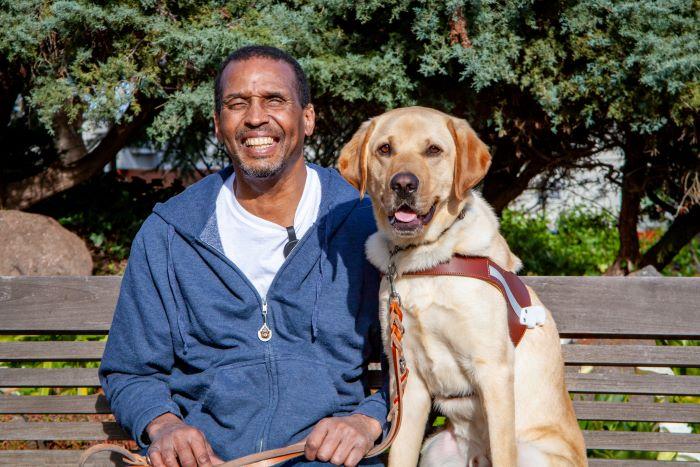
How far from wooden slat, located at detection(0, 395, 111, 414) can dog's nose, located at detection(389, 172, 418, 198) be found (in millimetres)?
1637

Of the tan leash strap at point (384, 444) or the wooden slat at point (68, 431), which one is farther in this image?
the wooden slat at point (68, 431)

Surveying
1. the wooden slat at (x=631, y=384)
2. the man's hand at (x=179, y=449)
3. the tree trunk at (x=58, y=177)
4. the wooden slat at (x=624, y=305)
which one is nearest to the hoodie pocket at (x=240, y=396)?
the man's hand at (x=179, y=449)

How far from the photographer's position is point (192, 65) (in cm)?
428

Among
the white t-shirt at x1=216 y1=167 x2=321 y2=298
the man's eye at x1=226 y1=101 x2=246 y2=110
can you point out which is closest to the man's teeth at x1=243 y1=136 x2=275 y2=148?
the man's eye at x1=226 y1=101 x2=246 y2=110

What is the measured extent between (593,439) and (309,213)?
5.13ft

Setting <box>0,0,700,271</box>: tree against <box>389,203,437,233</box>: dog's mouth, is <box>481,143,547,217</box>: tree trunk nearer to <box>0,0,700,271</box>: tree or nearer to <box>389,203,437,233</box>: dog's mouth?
<box>0,0,700,271</box>: tree

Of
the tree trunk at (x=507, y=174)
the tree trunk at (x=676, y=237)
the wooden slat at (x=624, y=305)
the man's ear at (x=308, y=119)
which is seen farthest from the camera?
the tree trunk at (x=676, y=237)

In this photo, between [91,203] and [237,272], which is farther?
[91,203]

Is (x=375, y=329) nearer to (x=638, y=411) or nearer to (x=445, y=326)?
(x=445, y=326)

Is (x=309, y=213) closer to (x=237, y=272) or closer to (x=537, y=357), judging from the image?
(x=237, y=272)

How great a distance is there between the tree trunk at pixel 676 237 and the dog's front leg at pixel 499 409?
377 cm

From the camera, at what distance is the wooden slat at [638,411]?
9.98 feet

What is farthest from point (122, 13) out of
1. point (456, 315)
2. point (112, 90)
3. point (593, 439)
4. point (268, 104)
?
point (593, 439)

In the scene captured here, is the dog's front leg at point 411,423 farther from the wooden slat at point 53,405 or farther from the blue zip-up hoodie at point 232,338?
the wooden slat at point 53,405
